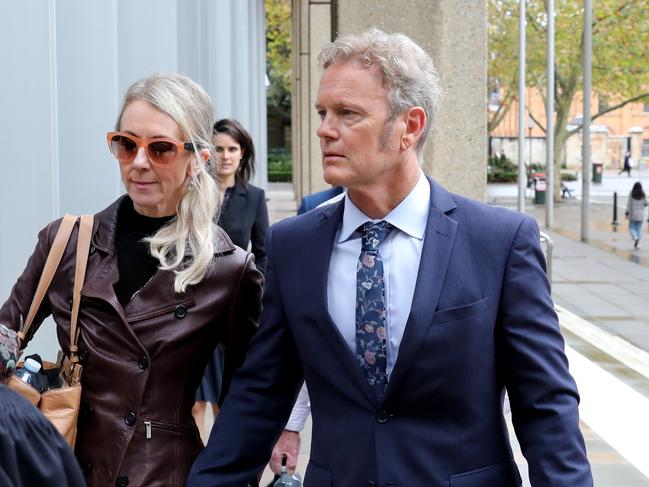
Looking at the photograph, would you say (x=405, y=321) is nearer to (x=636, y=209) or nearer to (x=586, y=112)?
(x=636, y=209)

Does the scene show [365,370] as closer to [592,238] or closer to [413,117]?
[413,117]

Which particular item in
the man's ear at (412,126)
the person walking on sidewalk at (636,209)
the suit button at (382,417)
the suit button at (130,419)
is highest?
the man's ear at (412,126)

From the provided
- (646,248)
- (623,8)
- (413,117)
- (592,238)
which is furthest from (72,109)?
(623,8)

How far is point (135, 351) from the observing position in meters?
2.91

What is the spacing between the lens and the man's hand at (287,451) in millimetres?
3535

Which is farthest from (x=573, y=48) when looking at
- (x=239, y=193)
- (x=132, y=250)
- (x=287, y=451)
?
(x=132, y=250)

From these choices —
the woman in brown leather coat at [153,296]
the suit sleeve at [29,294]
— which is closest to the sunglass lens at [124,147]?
the woman in brown leather coat at [153,296]

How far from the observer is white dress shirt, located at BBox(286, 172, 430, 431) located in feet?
9.14

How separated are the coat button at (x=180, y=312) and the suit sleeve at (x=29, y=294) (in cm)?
34

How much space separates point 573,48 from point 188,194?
4146 centimetres

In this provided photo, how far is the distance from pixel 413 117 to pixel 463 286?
0.45 meters

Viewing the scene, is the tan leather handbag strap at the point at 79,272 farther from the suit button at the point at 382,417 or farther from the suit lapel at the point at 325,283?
the suit button at the point at 382,417

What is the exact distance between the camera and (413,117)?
291 centimetres

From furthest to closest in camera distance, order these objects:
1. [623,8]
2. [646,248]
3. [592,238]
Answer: [623,8]
[592,238]
[646,248]
